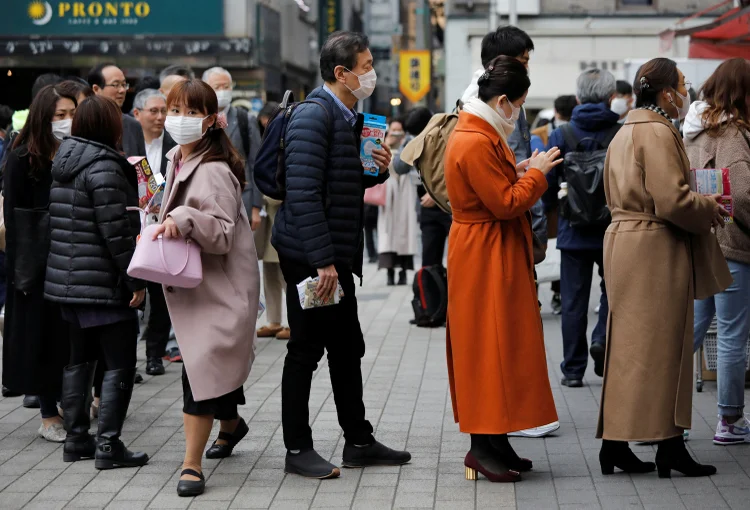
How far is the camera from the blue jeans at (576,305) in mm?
8273

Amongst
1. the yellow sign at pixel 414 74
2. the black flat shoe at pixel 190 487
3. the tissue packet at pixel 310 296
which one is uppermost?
the yellow sign at pixel 414 74

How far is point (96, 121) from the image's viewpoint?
6465mm

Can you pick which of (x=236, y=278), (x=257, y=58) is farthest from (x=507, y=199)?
(x=257, y=58)

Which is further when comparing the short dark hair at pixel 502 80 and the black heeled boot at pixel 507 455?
the black heeled boot at pixel 507 455

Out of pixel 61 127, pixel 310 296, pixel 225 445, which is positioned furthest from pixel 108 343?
pixel 61 127

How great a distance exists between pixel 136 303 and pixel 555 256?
20.8 ft

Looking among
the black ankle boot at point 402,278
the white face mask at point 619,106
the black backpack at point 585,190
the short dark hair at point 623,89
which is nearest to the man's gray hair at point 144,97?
the black backpack at point 585,190

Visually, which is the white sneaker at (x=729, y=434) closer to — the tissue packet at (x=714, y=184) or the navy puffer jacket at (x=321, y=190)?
the tissue packet at (x=714, y=184)

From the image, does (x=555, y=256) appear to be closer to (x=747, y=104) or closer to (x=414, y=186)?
(x=414, y=186)

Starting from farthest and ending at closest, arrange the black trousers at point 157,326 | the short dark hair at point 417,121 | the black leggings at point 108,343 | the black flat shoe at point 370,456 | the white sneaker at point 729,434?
the short dark hair at point 417,121 → the black trousers at point 157,326 → the white sneaker at point 729,434 → the black leggings at point 108,343 → the black flat shoe at point 370,456

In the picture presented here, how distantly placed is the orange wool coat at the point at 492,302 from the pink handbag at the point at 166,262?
4.08ft

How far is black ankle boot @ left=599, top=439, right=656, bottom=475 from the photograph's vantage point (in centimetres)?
603

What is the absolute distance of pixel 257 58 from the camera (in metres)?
28.4

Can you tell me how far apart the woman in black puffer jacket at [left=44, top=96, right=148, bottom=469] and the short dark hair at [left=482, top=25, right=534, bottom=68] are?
2.13 metres
